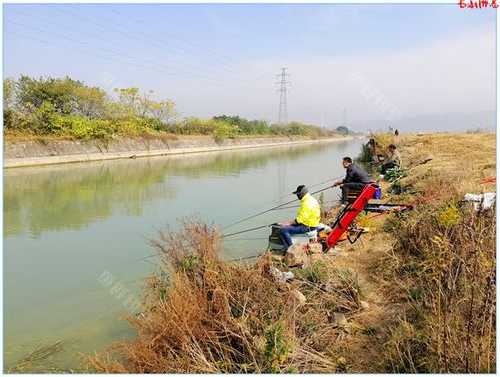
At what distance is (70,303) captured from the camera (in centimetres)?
539

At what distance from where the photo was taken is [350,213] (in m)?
5.58

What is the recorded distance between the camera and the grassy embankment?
271 centimetres

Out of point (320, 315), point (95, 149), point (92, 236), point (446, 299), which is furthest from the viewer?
point (95, 149)

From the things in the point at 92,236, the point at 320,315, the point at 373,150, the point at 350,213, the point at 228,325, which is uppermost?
the point at 373,150

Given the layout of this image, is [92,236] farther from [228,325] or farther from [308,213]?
[228,325]

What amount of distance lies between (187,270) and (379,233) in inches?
147

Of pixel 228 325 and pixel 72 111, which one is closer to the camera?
pixel 228 325

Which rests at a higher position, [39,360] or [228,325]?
[228,325]

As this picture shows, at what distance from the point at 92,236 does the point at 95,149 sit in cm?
1823

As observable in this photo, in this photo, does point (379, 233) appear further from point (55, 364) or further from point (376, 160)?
point (376, 160)

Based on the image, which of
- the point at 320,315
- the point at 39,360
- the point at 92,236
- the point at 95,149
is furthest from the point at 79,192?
the point at 320,315

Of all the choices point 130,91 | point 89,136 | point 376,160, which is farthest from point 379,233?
point 130,91

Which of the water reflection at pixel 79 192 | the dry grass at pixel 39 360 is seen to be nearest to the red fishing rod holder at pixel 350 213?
the dry grass at pixel 39 360

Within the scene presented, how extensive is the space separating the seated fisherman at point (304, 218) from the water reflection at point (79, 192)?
19.9 ft
